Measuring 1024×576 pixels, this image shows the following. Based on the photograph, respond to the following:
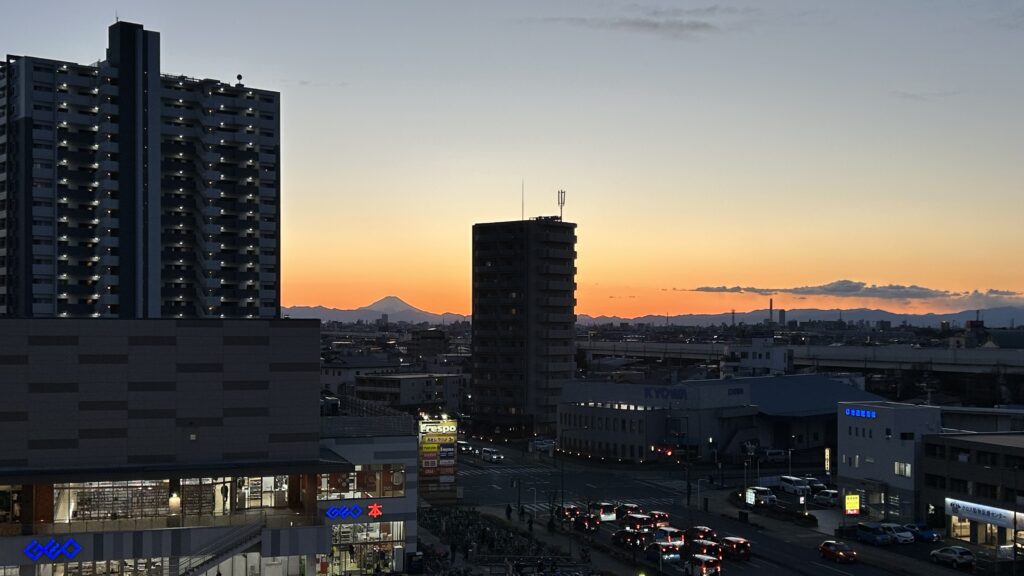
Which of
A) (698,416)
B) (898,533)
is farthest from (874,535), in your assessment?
(698,416)

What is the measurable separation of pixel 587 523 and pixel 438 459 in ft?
42.4

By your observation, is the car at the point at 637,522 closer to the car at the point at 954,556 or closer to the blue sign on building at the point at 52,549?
the car at the point at 954,556

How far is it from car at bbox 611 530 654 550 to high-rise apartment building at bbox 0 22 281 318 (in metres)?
51.5

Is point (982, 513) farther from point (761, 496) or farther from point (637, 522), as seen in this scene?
point (637, 522)

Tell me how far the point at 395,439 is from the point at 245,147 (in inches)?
2367

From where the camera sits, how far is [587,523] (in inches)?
2256

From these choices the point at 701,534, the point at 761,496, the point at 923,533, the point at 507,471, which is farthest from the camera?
the point at 507,471

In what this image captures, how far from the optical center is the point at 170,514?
4172 cm

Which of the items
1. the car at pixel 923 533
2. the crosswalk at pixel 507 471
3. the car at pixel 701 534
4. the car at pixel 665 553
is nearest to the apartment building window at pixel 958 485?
the car at pixel 923 533

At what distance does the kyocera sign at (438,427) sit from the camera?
64.5m

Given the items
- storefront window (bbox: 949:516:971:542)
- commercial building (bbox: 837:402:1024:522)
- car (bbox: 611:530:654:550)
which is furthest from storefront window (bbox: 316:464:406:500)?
commercial building (bbox: 837:402:1024:522)

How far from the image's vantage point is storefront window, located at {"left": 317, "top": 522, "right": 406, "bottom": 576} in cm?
4538

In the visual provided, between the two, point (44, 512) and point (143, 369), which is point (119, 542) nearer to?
point (44, 512)

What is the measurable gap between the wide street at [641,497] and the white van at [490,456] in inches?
27.8
